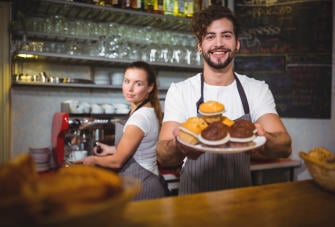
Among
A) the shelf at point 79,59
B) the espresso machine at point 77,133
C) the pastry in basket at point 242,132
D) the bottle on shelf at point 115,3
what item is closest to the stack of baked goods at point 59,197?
the pastry in basket at point 242,132

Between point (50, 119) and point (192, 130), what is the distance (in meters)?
2.44

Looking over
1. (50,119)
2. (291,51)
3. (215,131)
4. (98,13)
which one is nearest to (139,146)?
(215,131)

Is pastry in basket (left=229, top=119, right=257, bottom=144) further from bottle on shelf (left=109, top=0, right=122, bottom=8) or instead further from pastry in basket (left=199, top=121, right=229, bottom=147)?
bottle on shelf (left=109, top=0, right=122, bottom=8)

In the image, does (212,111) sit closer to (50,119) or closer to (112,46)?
(112,46)

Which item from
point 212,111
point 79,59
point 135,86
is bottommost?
point 212,111

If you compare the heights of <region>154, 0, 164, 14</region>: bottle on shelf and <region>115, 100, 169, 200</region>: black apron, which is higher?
<region>154, 0, 164, 14</region>: bottle on shelf

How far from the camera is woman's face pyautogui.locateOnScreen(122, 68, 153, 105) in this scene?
2270 mm

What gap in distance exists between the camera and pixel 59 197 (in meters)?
0.61

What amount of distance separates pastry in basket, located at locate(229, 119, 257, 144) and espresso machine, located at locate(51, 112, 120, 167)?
1.91 meters

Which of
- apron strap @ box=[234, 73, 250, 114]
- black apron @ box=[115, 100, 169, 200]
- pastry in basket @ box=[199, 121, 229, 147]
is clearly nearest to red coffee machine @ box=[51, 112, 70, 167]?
black apron @ box=[115, 100, 169, 200]

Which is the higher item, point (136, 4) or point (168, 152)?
point (136, 4)

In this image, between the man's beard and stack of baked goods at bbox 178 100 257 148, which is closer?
stack of baked goods at bbox 178 100 257 148

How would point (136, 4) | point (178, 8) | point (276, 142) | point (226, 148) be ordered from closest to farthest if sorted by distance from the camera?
1. point (226, 148)
2. point (276, 142)
3. point (136, 4)
4. point (178, 8)

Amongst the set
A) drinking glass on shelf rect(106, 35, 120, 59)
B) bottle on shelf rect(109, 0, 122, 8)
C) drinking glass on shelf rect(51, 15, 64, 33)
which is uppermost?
bottle on shelf rect(109, 0, 122, 8)
